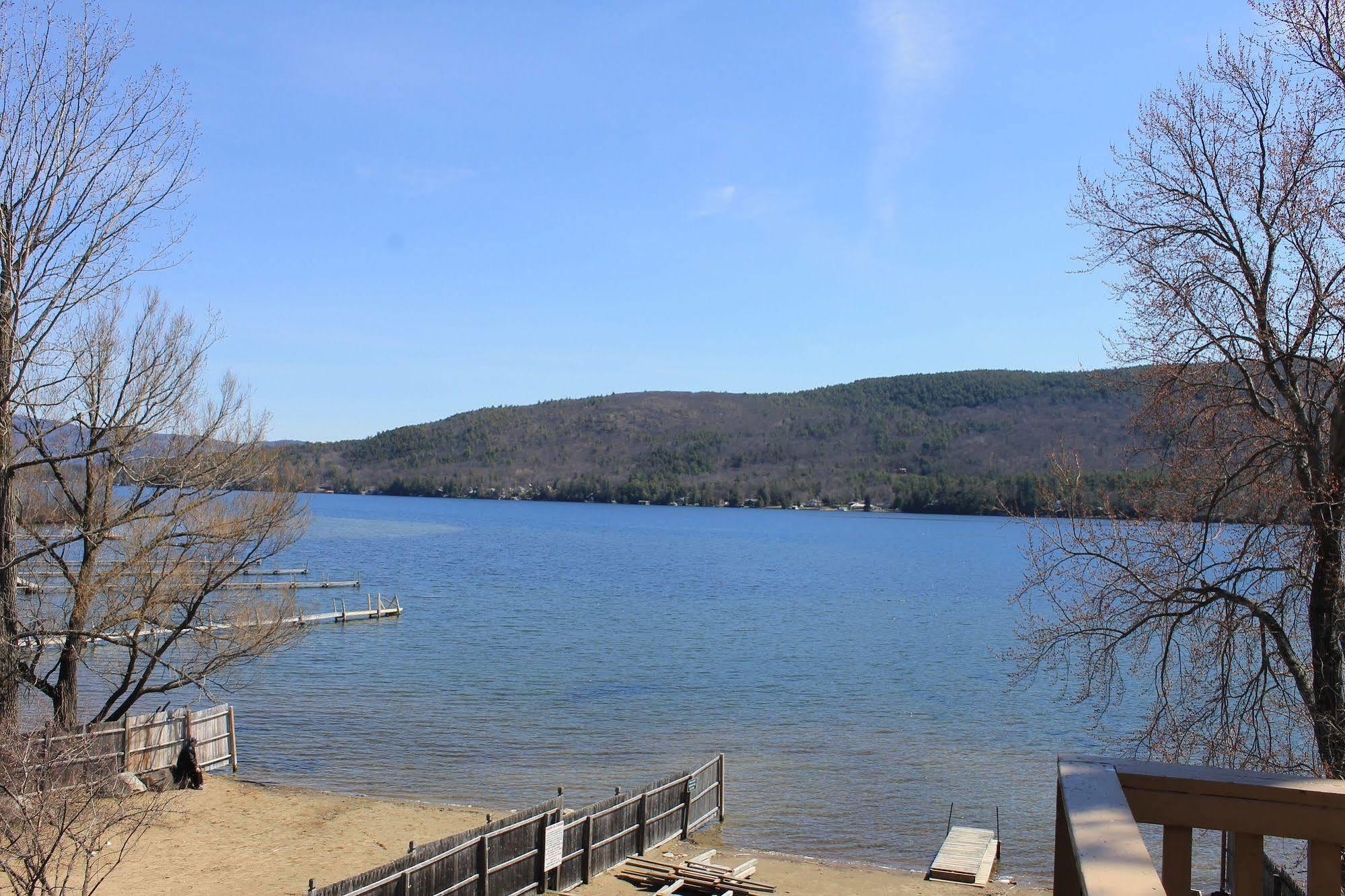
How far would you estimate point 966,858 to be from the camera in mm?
18906

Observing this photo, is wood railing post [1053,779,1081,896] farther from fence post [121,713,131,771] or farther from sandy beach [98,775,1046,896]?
fence post [121,713,131,771]

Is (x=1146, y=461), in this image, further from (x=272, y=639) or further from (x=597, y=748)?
(x=597, y=748)

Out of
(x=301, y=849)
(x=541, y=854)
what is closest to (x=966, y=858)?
(x=541, y=854)

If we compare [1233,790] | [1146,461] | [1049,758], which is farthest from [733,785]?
[1233,790]

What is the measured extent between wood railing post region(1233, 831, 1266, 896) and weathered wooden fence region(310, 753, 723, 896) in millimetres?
10343

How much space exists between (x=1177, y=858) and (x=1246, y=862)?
0.23 m

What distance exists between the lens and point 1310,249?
11.6 m

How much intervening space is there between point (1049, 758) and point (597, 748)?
12.9 metres

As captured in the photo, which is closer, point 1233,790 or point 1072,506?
point 1233,790

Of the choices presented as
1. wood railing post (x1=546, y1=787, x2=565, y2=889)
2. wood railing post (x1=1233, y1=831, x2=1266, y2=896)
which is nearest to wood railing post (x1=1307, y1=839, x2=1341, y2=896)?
wood railing post (x1=1233, y1=831, x2=1266, y2=896)

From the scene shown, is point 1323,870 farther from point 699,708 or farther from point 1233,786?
point 699,708

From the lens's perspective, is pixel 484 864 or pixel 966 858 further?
pixel 966 858

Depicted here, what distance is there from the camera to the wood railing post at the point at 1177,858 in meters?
3.61

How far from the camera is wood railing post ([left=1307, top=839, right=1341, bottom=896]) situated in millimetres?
3590
